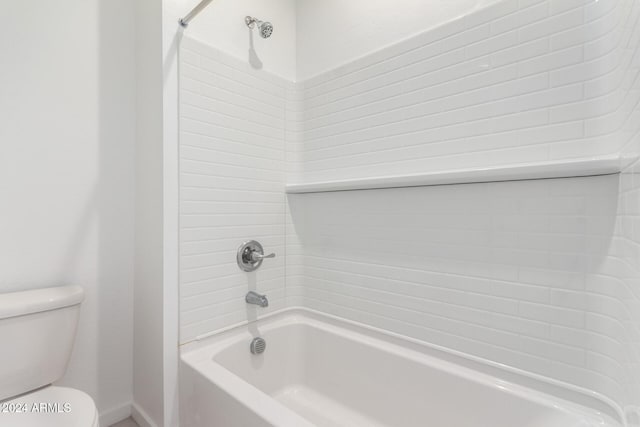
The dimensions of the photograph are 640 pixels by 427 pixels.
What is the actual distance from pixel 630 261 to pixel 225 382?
1281mm

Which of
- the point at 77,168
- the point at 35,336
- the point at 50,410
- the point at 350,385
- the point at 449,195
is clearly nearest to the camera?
the point at 50,410

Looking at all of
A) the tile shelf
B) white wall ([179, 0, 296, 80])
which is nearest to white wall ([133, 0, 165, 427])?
white wall ([179, 0, 296, 80])

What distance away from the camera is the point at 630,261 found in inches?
30.6

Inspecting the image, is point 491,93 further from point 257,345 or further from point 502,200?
point 257,345

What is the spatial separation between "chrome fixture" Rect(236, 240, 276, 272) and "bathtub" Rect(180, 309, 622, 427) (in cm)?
30

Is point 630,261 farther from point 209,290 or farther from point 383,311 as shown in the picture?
point 209,290

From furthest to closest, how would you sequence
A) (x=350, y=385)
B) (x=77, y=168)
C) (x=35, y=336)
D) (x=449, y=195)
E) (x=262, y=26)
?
(x=262, y=26), (x=350, y=385), (x=77, y=168), (x=449, y=195), (x=35, y=336)

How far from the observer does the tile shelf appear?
0.90 meters

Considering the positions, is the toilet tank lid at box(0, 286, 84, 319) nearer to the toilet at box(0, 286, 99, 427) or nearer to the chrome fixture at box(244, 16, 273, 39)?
the toilet at box(0, 286, 99, 427)

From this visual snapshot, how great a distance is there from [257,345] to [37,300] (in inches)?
34.6

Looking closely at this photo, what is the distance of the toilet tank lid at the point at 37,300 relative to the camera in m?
1.04

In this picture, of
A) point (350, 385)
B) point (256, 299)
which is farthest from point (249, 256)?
point (350, 385)

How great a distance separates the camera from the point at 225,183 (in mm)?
1476

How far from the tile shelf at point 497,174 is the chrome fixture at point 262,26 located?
82cm
